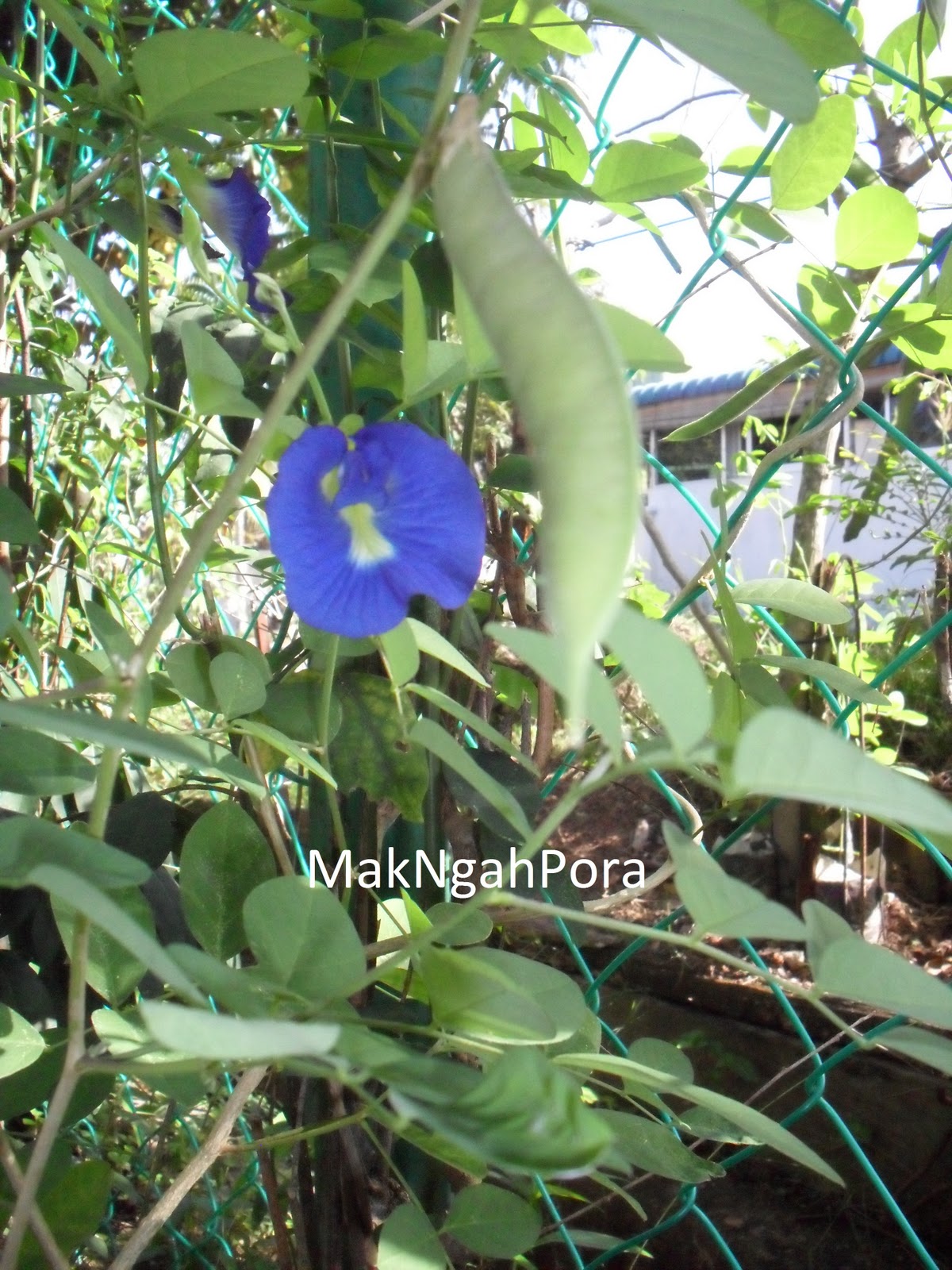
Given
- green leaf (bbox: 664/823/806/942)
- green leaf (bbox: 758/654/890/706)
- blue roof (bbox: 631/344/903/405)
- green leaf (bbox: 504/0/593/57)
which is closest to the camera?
green leaf (bbox: 664/823/806/942)

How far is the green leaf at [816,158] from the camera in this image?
22.2 inches

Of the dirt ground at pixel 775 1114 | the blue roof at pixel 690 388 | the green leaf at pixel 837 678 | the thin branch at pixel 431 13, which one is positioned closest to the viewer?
the thin branch at pixel 431 13

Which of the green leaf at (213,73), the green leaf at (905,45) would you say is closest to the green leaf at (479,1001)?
the green leaf at (213,73)

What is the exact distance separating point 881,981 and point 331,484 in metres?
0.28

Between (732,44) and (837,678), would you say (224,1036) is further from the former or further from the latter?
(837,678)

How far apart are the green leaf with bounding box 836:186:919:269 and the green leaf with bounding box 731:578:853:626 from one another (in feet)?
0.65

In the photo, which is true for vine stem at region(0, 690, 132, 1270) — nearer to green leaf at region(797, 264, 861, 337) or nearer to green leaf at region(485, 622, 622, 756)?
green leaf at region(485, 622, 622, 756)

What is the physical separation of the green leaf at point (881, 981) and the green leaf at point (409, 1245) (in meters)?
0.26

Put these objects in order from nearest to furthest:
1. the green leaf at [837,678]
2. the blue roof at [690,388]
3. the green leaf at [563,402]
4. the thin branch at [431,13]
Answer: the green leaf at [563,402] → the thin branch at [431,13] → the green leaf at [837,678] → the blue roof at [690,388]

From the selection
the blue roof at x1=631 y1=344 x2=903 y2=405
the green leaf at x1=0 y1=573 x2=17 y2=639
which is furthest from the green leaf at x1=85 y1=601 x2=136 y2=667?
the blue roof at x1=631 y1=344 x2=903 y2=405

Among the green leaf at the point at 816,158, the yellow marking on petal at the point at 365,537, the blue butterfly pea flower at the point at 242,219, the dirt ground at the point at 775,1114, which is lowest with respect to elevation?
the dirt ground at the point at 775,1114

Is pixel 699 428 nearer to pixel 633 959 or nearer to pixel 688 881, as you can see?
pixel 688 881

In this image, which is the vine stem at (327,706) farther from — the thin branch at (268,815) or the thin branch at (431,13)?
the thin branch at (431,13)

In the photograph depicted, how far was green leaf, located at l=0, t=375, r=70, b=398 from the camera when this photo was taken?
51 cm
